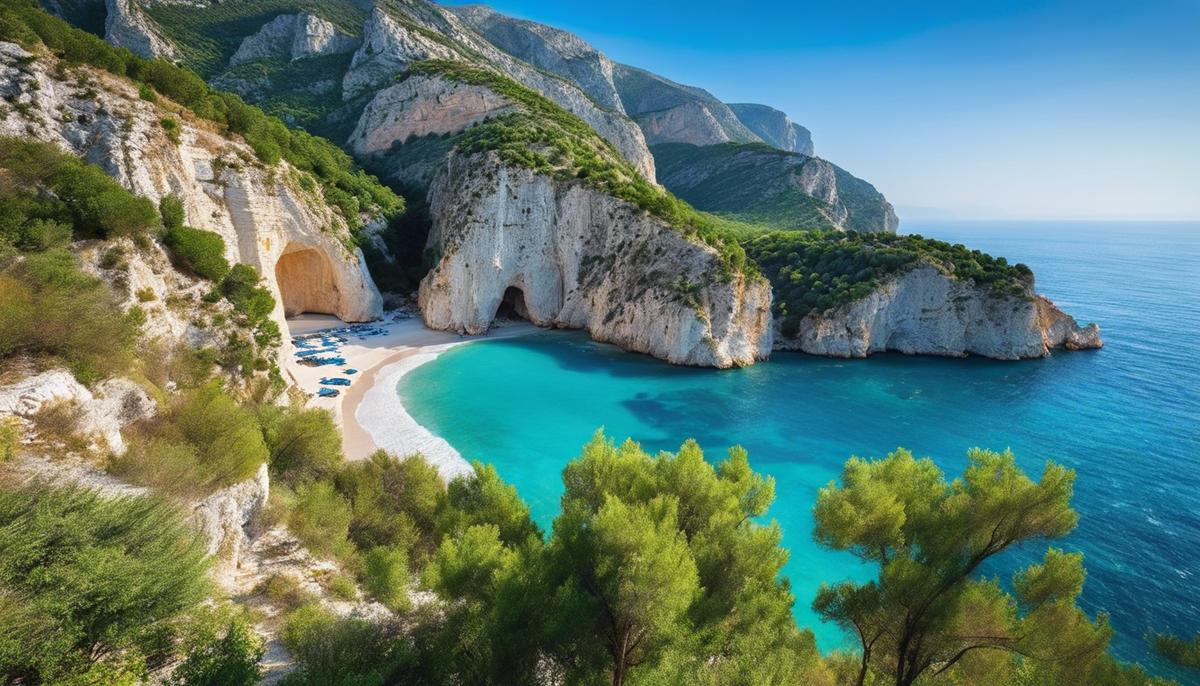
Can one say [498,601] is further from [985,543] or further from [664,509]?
[985,543]

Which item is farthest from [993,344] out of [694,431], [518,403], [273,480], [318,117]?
[318,117]

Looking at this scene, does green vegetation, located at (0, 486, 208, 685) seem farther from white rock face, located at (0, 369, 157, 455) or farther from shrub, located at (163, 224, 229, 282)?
shrub, located at (163, 224, 229, 282)

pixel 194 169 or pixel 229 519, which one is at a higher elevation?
pixel 194 169

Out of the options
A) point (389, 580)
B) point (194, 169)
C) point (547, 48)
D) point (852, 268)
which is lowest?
point (389, 580)

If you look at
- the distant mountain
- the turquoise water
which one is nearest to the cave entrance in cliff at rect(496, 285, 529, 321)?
the turquoise water

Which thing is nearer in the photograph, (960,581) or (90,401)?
(960,581)

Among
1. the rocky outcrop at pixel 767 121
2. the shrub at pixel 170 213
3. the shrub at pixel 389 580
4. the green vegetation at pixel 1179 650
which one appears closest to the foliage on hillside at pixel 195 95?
the shrub at pixel 170 213

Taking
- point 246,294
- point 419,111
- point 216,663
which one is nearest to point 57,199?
point 246,294

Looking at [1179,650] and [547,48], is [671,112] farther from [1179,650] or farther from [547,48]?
[1179,650]

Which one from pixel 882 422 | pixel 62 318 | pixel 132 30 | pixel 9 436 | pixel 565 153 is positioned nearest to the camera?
pixel 9 436
